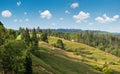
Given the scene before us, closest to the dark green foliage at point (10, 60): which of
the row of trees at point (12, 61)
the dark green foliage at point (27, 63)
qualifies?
the row of trees at point (12, 61)

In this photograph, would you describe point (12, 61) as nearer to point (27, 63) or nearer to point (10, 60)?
point (10, 60)

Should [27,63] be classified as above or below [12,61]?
below

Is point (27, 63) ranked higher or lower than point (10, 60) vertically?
lower

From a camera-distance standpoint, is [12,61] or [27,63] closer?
[12,61]

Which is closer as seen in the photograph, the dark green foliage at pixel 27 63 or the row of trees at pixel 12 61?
the row of trees at pixel 12 61

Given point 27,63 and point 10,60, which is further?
point 27,63

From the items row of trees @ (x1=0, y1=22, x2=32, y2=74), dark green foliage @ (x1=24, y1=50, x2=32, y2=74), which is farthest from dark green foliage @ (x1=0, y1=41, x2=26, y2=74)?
dark green foliage @ (x1=24, y1=50, x2=32, y2=74)

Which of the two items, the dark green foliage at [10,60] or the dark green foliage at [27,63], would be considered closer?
the dark green foliage at [10,60]

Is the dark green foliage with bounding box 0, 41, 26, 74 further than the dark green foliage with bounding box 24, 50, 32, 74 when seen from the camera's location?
No

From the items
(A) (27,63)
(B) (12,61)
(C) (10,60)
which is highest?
(C) (10,60)

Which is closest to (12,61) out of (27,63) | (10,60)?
(10,60)

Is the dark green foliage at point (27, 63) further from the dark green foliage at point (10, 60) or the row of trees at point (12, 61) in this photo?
the dark green foliage at point (10, 60)

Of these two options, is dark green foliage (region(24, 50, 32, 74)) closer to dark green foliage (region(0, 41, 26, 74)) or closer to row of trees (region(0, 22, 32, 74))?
row of trees (region(0, 22, 32, 74))

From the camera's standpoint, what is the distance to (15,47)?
5997 centimetres
